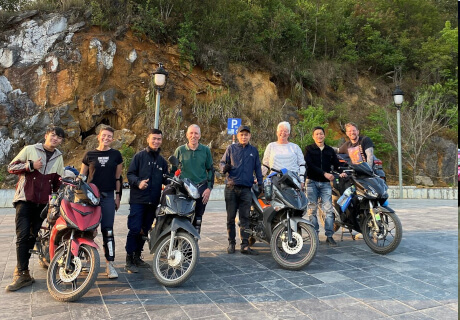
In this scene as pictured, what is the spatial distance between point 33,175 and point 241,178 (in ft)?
8.39

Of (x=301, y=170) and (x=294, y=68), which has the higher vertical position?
(x=294, y=68)

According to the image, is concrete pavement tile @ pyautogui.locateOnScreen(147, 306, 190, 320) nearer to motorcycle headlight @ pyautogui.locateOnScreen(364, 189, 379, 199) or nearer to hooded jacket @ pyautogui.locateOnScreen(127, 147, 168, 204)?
hooded jacket @ pyautogui.locateOnScreen(127, 147, 168, 204)

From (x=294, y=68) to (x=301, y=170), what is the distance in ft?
51.8

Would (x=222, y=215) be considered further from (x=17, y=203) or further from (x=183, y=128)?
(x=183, y=128)

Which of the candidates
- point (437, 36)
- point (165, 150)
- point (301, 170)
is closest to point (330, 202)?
point (301, 170)

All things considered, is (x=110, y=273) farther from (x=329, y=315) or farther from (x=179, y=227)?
(x=329, y=315)

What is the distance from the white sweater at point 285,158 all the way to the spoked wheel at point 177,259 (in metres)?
1.94

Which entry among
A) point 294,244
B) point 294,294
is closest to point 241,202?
point 294,244

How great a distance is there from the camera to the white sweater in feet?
16.7

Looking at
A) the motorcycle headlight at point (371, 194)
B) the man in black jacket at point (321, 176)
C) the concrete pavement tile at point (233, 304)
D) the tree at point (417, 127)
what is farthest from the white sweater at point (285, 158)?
the tree at point (417, 127)

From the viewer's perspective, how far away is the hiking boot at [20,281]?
3545 mm

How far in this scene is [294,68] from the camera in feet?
64.8

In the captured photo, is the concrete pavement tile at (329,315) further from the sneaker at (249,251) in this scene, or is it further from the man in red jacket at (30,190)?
the man in red jacket at (30,190)

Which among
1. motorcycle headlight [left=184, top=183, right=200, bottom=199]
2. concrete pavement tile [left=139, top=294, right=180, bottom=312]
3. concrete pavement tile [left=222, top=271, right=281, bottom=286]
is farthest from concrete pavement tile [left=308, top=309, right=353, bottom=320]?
motorcycle headlight [left=184, top=183, right=200, bottom=199]
